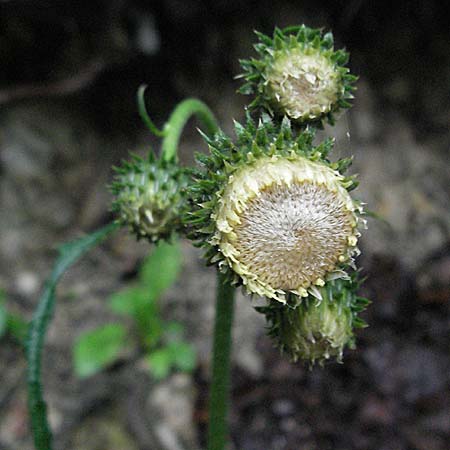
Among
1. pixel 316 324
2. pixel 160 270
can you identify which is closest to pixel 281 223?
pixel 316 324

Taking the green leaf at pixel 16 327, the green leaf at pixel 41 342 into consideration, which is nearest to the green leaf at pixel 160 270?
the green leaf at pixel 16 327

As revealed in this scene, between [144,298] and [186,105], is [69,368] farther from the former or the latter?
[186,105]

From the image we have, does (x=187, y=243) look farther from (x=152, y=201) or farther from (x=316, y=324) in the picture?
(x=316, y=324)

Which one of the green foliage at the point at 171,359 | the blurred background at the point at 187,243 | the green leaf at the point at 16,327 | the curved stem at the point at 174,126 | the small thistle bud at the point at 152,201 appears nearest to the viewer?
the small thistle bud at the point at 152,201

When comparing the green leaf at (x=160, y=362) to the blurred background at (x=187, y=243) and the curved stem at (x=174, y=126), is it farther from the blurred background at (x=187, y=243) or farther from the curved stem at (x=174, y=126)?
the curved stem at (x=174, y=126)

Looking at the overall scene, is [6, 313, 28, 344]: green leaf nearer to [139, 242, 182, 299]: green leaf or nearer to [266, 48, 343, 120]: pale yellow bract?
[139, 242, 182, 299]: green leaf

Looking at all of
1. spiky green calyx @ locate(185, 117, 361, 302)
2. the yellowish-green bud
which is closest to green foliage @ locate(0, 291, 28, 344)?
the yellowish-green bud

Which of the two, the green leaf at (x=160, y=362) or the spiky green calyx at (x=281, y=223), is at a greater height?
the green leaf at (x=160, y=362)
